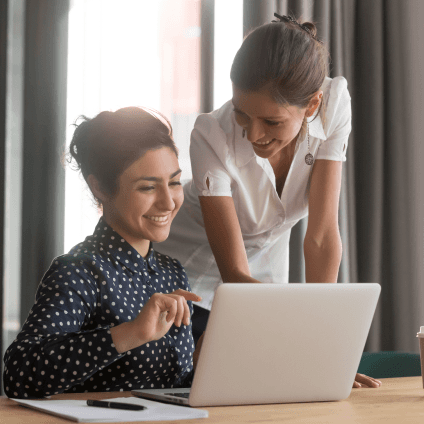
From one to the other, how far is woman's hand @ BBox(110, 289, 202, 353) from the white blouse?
0.60 metres

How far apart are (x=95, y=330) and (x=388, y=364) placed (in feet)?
3.82

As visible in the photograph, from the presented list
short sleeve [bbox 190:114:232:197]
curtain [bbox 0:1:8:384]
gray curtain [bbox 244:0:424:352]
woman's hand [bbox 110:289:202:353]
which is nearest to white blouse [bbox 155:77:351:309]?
short sleeve [bbox 190:114:232:197]

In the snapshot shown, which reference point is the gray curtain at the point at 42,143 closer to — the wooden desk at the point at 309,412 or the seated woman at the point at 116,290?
the seated woman at the point at 116,290

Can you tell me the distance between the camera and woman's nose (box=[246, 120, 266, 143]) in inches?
50.5

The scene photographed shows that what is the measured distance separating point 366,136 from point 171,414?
2259 millimetres

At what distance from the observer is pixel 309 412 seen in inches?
32.6

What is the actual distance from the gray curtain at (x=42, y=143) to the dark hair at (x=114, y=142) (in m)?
0.93

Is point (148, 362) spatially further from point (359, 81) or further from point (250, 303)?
point (359, 81)

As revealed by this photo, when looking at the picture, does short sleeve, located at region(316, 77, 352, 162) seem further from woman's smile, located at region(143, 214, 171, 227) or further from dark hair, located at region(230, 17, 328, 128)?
woman's smile, located at region(143, 214, 171, 227)

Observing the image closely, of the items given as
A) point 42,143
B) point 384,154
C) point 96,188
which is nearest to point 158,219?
point 96,188

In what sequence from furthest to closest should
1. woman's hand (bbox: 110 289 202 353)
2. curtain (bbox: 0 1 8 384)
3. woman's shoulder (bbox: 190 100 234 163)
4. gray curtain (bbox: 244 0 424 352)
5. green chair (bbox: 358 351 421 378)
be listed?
gray curtain (bbox: 244 0 424 352), curtain (bbox: 0 1 8 384), green chair (bbox: 358 351 421 378), woman's shoulder (bbox: 190 100 234 163), woman's hand (bbox: 110 289 202 353)

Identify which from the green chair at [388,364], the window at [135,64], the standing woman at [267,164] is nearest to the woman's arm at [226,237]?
the standing woman at [267,164]

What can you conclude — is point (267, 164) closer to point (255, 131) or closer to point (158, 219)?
point (255, 131)

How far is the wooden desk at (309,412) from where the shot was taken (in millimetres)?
764
